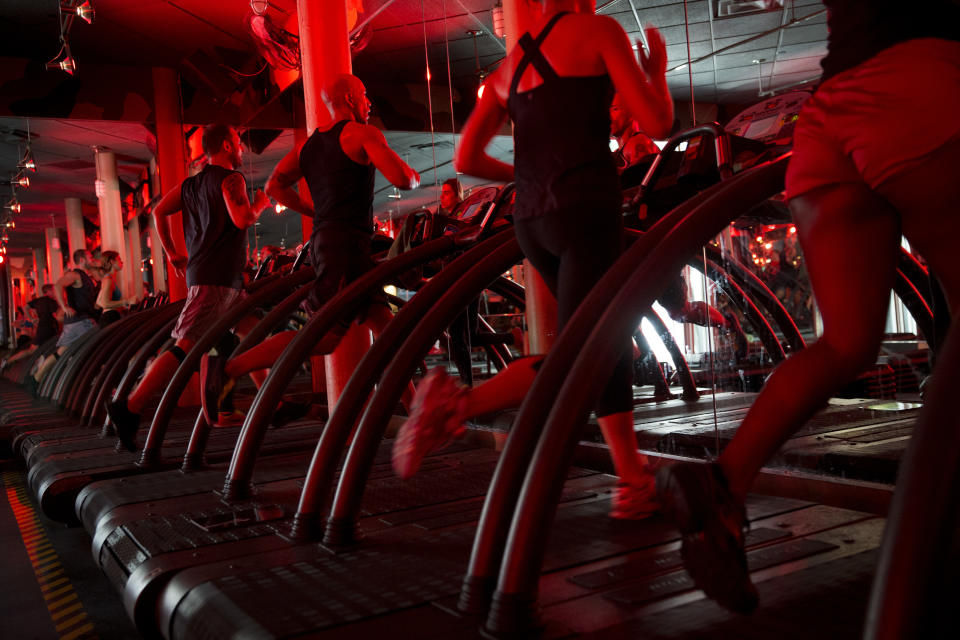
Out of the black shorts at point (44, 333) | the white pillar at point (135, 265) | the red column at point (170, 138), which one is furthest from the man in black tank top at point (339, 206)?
the white pillar at point (135, 265)

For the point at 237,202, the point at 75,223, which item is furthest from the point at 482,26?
the point at 75,223

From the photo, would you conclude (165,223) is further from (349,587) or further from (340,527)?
Answer: (349,587)

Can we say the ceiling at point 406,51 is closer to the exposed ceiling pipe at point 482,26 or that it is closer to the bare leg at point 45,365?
the exposed ceiling pipe at point 482,26

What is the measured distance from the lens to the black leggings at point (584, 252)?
1.90 metres

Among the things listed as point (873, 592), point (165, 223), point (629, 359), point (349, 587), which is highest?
point (165, 223)

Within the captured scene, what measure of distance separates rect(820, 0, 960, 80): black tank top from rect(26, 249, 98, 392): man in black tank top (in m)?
7.63

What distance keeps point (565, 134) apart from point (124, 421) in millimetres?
2784

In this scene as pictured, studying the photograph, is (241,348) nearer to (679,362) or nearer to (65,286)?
(679,362)

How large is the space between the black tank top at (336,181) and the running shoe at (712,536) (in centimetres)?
225

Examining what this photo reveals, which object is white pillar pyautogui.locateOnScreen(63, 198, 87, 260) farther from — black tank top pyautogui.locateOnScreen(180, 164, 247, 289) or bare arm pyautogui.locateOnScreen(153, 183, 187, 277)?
black tank top pyautogui.locateOnScreen(180, 164, 247, 289)

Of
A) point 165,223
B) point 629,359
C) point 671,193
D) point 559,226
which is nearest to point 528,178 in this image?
point 559,226

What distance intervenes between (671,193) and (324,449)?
143 cm

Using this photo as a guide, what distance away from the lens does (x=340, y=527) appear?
203 centimetres

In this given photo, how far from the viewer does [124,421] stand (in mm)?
3734
